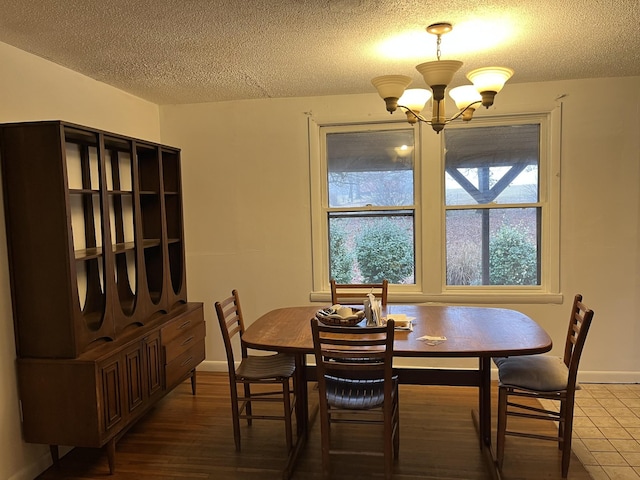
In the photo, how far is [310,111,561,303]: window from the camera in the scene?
12.7 ft

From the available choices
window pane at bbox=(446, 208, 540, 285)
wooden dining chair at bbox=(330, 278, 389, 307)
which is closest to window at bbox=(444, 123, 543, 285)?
window pane at bbox=(446, 208, 540, 285)

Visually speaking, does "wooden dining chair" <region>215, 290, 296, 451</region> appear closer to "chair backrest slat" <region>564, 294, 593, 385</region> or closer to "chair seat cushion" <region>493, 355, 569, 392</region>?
"chair seat cushion" <region>493, 355, 569, 392</region>

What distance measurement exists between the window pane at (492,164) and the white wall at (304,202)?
0.21m

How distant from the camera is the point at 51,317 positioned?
8.28ft

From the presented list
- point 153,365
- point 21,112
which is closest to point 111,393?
point 153,365

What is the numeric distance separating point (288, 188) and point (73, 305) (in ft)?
6.71

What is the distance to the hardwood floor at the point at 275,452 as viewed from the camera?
8.66ft

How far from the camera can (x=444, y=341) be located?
2.52 metres

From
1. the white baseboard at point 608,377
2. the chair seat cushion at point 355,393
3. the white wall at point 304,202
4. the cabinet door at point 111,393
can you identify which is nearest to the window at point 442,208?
the white wall at point 304,202

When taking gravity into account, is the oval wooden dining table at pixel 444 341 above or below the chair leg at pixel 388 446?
above

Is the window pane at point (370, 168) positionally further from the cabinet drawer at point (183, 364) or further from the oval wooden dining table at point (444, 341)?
the cabinet drawer at point (183, 364)

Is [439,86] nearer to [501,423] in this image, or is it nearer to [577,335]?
[577,335]

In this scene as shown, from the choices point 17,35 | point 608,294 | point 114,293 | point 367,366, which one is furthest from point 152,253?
point 608,294

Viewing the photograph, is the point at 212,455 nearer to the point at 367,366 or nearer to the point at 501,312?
the point at 367,366
